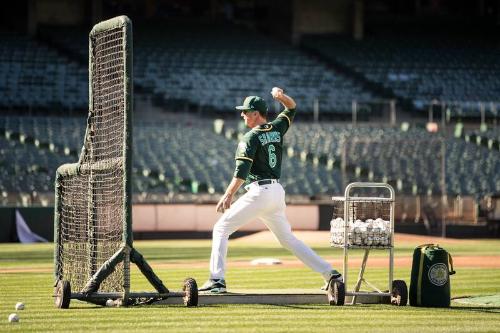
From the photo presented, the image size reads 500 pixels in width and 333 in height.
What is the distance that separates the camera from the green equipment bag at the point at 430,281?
11.4 m

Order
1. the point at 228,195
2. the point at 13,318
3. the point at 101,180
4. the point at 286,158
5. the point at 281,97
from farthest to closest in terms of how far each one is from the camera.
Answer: the point at 286,158, the point at 101,180, the point at 281,97, the point at 228,195, the point at 13,318

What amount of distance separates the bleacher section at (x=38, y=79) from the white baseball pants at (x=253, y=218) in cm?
2464

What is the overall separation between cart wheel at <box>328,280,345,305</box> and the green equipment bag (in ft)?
2.51

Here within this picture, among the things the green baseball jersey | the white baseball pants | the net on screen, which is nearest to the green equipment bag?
the white baseball pants

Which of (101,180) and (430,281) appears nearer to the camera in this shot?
(430,281)

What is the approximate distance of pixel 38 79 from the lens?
36.3 meters

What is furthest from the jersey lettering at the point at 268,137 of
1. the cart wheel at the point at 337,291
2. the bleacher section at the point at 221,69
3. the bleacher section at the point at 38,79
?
the bleacher section at the point at 221,69

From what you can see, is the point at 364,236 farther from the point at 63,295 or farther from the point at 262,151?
the point at 63,295

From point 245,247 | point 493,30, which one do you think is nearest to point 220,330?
point 245,247

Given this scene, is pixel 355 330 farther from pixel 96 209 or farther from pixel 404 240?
pixel 404 240

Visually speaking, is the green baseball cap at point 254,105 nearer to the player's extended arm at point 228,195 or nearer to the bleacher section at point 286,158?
the player's extended arm at point 228,195

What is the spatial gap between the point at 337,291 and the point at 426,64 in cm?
3134

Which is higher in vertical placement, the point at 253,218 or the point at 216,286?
the point at 253,218

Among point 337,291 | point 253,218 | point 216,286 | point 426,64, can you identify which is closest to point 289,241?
point 253,218
